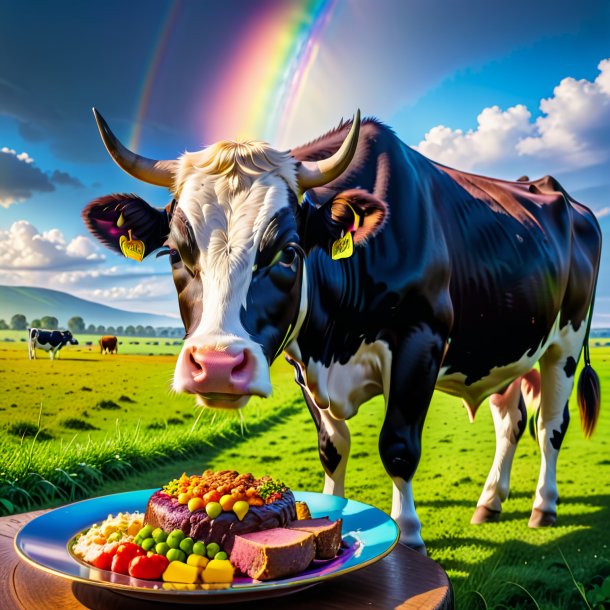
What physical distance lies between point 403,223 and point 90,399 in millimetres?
6006

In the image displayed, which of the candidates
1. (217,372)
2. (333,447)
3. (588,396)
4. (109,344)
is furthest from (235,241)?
(109,344)

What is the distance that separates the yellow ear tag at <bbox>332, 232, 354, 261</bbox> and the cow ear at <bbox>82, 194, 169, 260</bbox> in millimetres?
797

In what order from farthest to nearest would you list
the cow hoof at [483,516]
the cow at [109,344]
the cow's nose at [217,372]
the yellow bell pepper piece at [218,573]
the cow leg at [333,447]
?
1. the cow at [109,344]
2. the cow hoof at [483,516]
3. the cow leg at [333,447]
4. the cow's nose at [217,372]
5. the yellow bell pepper piece at [218,573]

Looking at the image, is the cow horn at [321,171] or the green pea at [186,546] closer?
the green pea at [186,546]

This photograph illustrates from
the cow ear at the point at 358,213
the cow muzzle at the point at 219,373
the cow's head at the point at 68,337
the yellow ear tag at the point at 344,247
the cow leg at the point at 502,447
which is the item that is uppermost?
the cow ear at the point at 358,213

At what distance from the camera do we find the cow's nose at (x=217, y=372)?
2.15 m

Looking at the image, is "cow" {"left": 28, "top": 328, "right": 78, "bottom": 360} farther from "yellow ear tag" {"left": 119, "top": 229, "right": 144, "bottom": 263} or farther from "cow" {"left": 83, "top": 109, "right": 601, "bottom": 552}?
"yellow ear tag" {"left": 119, "top": 229, "right": 144, "bottom": 263}

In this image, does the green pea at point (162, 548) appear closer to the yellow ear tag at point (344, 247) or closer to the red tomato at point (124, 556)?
the red tomato at point (124, 556)

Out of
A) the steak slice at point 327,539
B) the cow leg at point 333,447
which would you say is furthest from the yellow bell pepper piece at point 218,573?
the cow leg at point 333,447

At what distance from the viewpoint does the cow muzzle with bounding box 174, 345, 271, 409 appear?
2.16m

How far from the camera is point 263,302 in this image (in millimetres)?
2576

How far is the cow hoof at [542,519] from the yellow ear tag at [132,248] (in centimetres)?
324

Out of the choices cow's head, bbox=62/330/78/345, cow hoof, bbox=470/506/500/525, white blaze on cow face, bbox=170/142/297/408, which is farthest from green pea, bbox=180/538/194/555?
cow's head, bbox=62/330/78/345

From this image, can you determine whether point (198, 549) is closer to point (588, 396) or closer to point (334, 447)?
point (334, 447)
